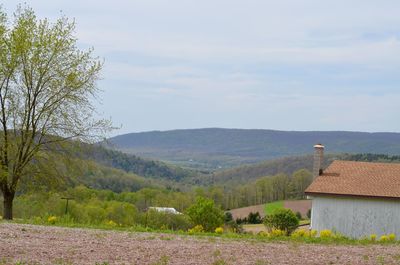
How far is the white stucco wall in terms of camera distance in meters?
32.7

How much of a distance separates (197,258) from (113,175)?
4406 inches

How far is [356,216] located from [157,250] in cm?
2280

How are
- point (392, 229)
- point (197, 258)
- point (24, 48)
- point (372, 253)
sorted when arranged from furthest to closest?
point (392, 229), point (24, 48), point (372, 253), point (197, 258)

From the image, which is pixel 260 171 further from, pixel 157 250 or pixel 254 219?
pixel 157 250

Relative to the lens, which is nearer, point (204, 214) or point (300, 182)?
point (204, 214)

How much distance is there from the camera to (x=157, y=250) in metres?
12.5

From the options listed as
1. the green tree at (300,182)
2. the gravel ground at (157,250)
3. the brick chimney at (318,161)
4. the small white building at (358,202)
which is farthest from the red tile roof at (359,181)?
the green tree at (300,182)

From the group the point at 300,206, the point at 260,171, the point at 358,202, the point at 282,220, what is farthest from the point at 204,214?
the point at 260,171

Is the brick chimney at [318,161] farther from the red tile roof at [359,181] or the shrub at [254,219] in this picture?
the shrub at [254,219]

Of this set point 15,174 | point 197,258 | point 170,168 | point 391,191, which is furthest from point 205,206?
point 170,168

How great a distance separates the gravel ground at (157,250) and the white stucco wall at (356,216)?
720 inches

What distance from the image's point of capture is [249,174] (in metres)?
158

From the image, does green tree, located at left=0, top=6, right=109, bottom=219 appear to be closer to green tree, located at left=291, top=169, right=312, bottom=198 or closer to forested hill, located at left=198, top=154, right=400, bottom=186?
green tree, located at left=291, top=169, right=312, bottom=198

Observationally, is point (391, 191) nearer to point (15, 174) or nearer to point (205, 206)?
point (205, 206)
